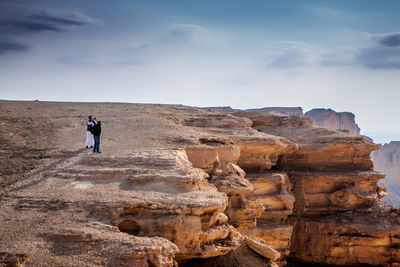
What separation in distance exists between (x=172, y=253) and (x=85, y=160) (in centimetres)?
468

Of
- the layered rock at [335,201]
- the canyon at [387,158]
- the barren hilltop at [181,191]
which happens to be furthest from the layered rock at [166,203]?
the canyon at [387,158]

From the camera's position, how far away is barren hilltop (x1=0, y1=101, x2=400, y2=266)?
389 inches

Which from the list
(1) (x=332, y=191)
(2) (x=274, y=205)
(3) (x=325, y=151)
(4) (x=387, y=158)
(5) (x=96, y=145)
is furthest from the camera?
(4) (x=387, y=158)

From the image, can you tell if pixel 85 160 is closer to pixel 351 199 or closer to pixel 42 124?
pixel 42 124

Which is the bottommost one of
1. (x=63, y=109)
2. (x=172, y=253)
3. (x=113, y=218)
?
(x=172, y=253)

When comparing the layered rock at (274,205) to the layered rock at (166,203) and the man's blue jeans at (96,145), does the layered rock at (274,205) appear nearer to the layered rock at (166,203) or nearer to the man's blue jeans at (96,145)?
the layered rock at (166,203)

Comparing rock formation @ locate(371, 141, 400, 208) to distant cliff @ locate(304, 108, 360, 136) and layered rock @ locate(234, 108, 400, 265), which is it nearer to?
distant cliff @ locate(304, 108, 360, 136)

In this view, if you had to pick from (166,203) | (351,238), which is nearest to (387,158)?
(351,238)

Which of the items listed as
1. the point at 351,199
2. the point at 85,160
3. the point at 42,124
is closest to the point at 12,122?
the point at 42,124

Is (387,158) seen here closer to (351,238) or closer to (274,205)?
(351,238)

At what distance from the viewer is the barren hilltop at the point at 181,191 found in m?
9.88

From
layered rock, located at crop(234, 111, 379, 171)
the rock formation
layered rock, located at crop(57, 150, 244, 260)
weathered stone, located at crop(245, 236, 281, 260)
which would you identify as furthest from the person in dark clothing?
the rock formation

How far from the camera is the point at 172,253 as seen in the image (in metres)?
10.1

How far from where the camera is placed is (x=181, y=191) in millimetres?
11852
